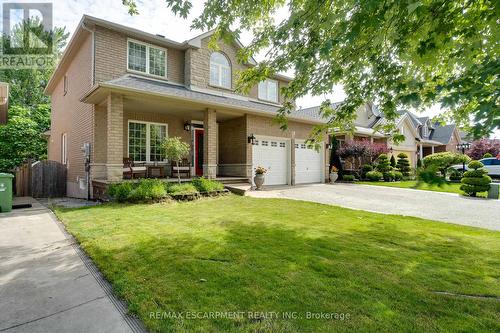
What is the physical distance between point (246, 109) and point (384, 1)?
29.5 ft

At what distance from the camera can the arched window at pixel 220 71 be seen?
45.3ft

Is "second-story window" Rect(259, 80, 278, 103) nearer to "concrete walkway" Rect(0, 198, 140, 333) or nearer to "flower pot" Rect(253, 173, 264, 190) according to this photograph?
"flower pot" Rect(253, 173, 264, 190)

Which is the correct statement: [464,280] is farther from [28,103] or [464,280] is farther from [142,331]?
[28,103]

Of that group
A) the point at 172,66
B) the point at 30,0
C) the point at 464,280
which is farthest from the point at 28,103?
the point at 464,280

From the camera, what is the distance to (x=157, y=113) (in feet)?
41.4

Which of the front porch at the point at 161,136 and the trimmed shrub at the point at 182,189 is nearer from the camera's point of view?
the trimmed shrub at the point at 182,189

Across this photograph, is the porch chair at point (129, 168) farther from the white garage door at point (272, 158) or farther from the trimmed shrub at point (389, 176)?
the trimmed shrub at point (389, 176)

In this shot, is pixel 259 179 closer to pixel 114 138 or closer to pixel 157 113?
pixel 157 113

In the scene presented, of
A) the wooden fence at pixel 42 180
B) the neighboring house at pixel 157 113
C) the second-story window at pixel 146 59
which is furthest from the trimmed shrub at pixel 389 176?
the wooden fence at pixel 42 180

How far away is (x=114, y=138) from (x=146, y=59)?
4.95 meters

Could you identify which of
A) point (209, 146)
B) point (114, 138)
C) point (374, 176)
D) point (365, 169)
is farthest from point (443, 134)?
point (114, 138)

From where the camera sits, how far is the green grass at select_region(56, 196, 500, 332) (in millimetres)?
2357

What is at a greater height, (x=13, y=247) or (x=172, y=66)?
(x=172, y=66)

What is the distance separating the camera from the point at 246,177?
1247cm
